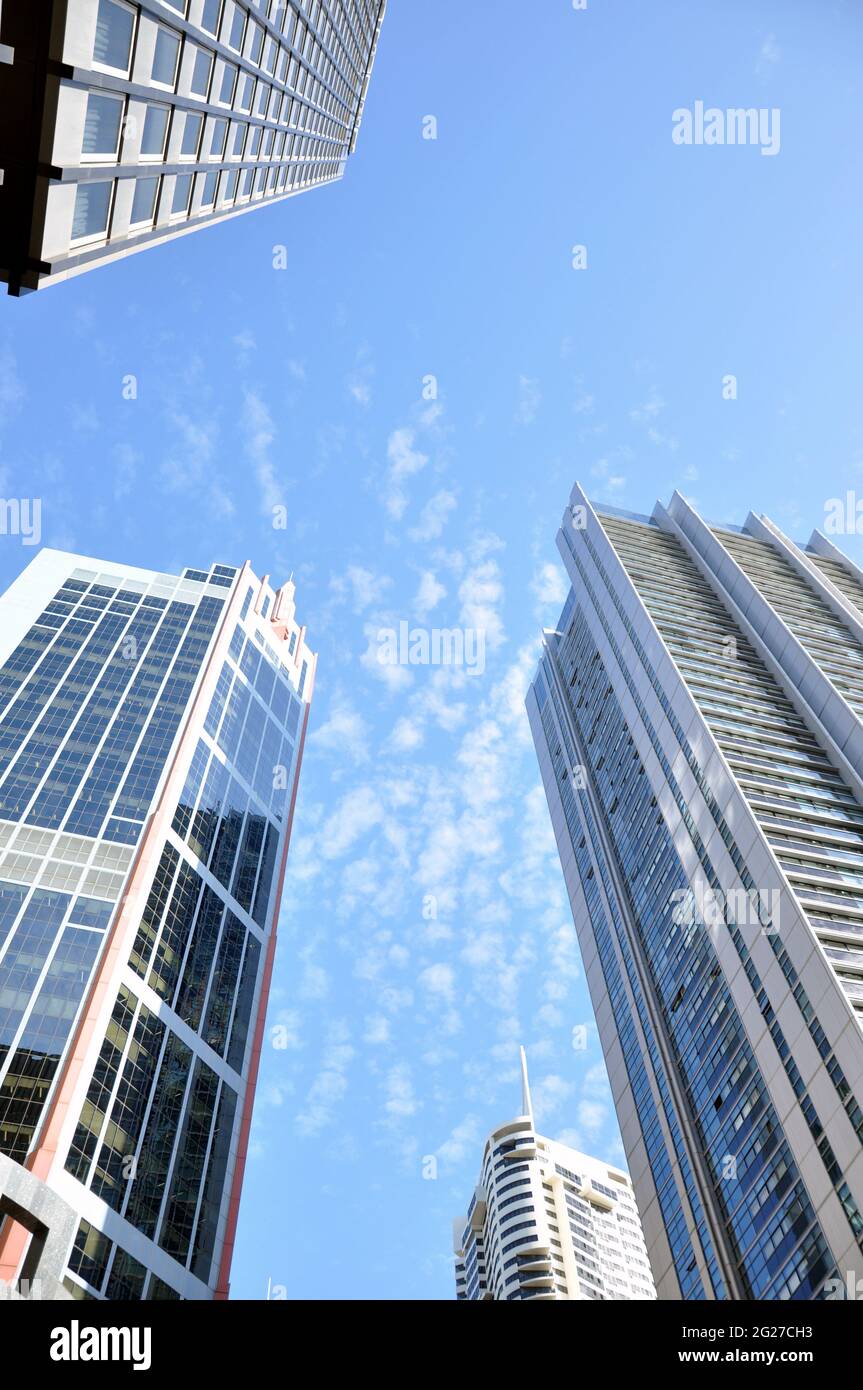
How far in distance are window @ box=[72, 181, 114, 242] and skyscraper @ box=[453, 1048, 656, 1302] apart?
5088 inches

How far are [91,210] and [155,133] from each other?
4168mm

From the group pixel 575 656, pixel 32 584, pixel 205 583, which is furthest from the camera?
pixel 205 583

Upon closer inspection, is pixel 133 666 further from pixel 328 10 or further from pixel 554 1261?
pixel 554 1261

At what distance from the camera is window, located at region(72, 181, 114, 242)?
1681 centimetres

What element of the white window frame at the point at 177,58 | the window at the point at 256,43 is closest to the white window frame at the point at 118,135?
the white window frame at the point at 177,58

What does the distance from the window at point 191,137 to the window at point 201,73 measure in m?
0.59

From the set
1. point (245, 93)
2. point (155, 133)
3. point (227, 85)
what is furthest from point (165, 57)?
point (245, 93)

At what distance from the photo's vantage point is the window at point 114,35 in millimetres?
15523

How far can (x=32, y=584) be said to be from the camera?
121m

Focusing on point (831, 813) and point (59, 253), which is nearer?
point (59, 253)

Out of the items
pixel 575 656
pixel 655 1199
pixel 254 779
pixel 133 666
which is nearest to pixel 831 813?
pixel 655 1199

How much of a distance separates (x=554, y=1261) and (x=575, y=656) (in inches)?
3347

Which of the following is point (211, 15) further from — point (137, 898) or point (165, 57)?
point (137, 898)

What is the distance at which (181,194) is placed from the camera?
24.6 metres
